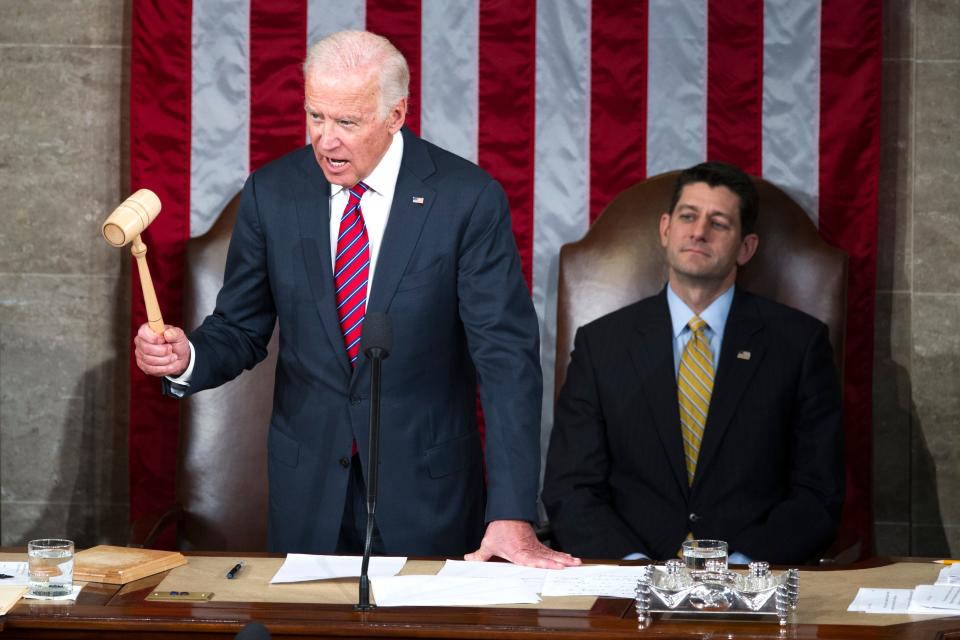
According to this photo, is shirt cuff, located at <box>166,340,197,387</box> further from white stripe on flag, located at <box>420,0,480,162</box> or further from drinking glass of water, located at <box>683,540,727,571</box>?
white stripe on flag, located at <box>420,0,480,162</box>

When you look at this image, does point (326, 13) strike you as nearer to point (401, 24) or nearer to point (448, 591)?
point (401, 24)

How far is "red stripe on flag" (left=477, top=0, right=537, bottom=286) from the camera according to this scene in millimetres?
3955

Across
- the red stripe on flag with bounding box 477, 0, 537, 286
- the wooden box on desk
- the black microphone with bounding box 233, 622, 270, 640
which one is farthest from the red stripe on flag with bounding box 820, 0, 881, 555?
the black microphone with bounding box 233, 622, 270, 640

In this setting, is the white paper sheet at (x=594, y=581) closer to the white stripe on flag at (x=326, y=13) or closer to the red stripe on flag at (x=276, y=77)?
the red stripe on flag at (x=276, y=77)

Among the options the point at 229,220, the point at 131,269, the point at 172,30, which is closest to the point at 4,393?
the point at 131,269

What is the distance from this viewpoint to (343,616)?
218cm

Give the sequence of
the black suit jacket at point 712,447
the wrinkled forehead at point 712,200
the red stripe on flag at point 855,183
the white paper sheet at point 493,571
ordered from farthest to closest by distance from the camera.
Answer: the red stripe on flag at point 855,183 < the wrinkled forehead at point 712,200 < the black suit jacket at point 712,447 < the white paper sheet at point 493,571

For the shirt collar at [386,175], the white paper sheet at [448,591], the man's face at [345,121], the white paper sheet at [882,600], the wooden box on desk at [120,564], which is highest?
the man's face at [345,121]

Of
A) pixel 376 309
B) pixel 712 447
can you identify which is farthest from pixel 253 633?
pixel 712 447

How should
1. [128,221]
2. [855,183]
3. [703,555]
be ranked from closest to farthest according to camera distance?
[703,555] < [128,221] < [855,183]

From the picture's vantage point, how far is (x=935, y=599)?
230cm

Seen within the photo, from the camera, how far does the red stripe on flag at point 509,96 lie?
396cm

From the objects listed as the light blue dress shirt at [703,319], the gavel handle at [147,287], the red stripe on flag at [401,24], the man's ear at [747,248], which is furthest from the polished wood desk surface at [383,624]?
the red stripe on flag at [401,24]

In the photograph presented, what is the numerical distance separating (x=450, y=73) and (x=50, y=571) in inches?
84.4
